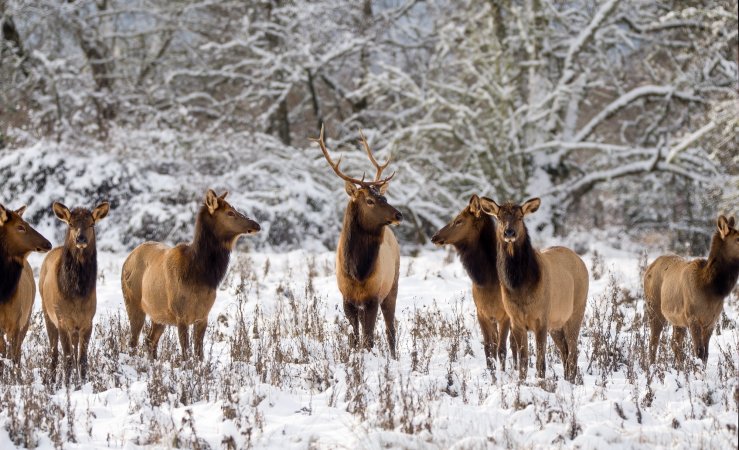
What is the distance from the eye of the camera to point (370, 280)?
8141 mm

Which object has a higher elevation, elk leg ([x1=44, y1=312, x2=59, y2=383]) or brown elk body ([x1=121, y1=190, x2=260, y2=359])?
brown elk body ([x1=121, y1=190, x2=260, y2=359])

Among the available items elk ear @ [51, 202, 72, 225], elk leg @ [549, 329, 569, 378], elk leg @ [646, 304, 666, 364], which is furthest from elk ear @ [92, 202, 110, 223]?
elk leg @ [646, 304, 666, 364]

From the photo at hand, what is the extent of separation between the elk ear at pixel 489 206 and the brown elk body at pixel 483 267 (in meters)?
0.29

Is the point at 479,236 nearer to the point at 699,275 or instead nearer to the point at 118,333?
the point at 699,275

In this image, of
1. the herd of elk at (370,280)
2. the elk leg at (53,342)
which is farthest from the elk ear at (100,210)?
the elk leg at (53,342)

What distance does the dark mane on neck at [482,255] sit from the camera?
7.67 meters

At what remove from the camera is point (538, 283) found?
6965mm

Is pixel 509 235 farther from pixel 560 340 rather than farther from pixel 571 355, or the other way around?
pixel 560 340

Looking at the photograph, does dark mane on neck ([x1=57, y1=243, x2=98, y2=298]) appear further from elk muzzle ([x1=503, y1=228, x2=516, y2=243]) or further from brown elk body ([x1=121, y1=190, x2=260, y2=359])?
elk muzzle ([x1=503, y1=228, x2=516, y2=243])

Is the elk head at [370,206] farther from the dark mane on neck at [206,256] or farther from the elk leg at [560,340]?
the elk leg at [560,340]

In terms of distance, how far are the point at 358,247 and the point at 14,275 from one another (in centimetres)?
283

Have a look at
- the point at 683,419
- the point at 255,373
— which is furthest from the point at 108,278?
the point at 683,419

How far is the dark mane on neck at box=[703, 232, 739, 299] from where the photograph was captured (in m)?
7.59

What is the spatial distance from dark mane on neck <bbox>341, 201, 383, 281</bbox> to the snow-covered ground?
589 millimetres
